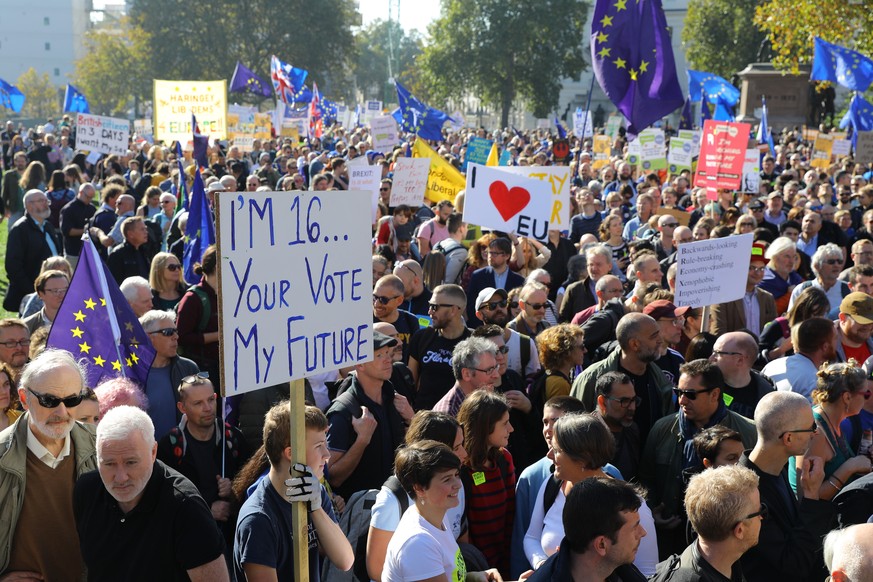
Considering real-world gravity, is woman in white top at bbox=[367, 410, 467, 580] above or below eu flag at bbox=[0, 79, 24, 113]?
below

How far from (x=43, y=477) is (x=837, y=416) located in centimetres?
372

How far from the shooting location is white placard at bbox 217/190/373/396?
3.50m

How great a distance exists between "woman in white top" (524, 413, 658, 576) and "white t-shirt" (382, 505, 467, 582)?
580 millimetres

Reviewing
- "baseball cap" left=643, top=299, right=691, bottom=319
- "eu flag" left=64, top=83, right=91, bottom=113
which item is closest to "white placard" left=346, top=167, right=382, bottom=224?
"baseball cap" left=643, top=299, right=691, bottom=319

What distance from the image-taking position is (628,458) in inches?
205

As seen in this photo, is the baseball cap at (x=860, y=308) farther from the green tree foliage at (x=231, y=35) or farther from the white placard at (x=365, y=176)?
the green tree foliage at (x=231, y=35)

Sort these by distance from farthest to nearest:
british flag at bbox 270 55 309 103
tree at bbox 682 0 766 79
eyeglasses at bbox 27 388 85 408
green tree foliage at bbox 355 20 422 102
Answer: green tree foliage at bbox 355 20 422 102
tree at bbox 682 0 766 79
british flag at bbox 270 55 309 103
eyeglasses at bbox 27 388 85 408

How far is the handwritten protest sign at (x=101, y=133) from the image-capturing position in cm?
1667

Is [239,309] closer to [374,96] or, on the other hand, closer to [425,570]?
[425,570]

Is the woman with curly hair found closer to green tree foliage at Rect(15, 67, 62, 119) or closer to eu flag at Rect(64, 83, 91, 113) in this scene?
→ eu flag at Rect(64, 83, 91, 113)

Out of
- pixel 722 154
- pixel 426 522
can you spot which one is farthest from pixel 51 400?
pixel 722 154

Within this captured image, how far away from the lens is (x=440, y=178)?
524 inches

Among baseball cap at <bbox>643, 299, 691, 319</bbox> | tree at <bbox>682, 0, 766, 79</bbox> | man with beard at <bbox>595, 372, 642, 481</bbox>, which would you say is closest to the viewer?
man with beard at <bbox>595, 372, 642, 481</bbox>

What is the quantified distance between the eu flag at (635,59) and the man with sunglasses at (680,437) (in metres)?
→ 5.90
